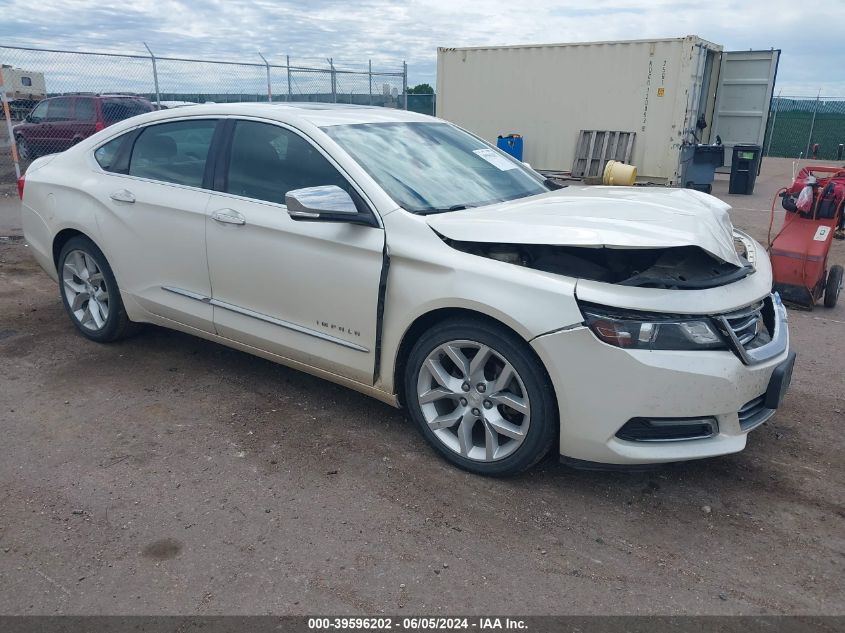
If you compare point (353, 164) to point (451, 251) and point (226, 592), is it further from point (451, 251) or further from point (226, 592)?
point (226, 592)

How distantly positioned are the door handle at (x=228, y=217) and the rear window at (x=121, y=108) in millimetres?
11985

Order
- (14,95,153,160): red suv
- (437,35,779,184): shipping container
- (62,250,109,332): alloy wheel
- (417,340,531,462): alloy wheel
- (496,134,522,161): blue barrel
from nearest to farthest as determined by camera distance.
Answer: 1. (417,340,531,462): alloy wheel
2. (62,250,109,332): alloy wheel
3. (437,35,779,184): shipping container
4. (14,95,153,160): red suv
5. (496,134,522,161): blue barrel

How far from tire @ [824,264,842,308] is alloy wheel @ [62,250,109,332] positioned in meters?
6.12

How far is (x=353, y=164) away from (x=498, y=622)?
2.26 m

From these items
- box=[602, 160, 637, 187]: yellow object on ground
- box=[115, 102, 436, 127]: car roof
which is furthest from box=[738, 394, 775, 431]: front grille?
box=[602, 160, 637, 187]: yellow object on ground

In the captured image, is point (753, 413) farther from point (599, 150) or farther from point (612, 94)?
point (612, 94)

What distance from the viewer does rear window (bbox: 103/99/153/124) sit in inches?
574

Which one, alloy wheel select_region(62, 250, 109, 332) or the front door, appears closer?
the front door

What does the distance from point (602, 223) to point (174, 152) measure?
2.74 meters

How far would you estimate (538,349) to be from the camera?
2.99 metres

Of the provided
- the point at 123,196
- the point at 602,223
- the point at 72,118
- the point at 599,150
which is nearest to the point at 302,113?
the point at 123,196

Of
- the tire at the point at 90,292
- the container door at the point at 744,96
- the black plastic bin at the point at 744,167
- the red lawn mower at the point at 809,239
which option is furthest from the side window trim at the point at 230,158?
the container door at the point at 744,96

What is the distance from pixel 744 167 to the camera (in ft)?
48.9

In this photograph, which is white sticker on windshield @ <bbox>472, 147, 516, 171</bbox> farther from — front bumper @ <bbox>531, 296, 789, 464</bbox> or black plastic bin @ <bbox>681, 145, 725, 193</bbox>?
black plastic bin @ <bbox>681, 145, 725, 193</bbox>
